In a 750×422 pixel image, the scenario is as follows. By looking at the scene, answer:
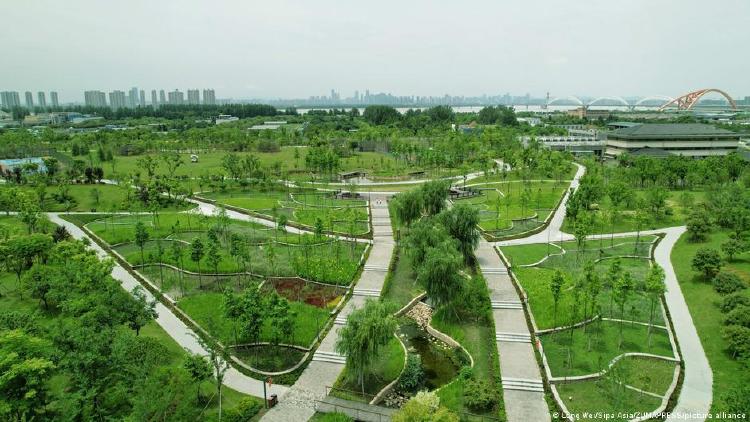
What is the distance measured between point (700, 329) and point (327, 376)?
18.6 metres

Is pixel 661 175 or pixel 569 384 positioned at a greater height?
pixel 661 175

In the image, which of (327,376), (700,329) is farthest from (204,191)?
(700,329)

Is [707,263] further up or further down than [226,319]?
further up

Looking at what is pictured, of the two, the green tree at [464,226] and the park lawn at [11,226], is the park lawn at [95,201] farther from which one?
the green tree at [464,226]

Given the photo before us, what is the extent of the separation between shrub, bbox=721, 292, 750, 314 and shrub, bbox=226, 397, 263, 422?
23.3 metres

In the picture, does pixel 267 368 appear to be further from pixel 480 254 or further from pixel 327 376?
pixel 480 254

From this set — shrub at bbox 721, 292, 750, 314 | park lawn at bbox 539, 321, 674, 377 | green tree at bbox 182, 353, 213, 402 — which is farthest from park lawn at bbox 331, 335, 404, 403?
shrub at bbox 721, 292, 750, 314

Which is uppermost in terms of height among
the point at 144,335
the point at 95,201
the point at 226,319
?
the point at 95,201

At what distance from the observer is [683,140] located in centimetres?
7481

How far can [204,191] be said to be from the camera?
188 feet

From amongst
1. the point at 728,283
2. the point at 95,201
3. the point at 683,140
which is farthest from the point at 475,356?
the point at 683,140

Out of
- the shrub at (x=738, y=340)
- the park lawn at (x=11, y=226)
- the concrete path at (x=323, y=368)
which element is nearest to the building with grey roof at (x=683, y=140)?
the concrete path at (x=323, y=368)

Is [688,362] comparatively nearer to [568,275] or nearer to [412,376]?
[568,275]

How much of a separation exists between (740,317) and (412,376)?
1561 cm
